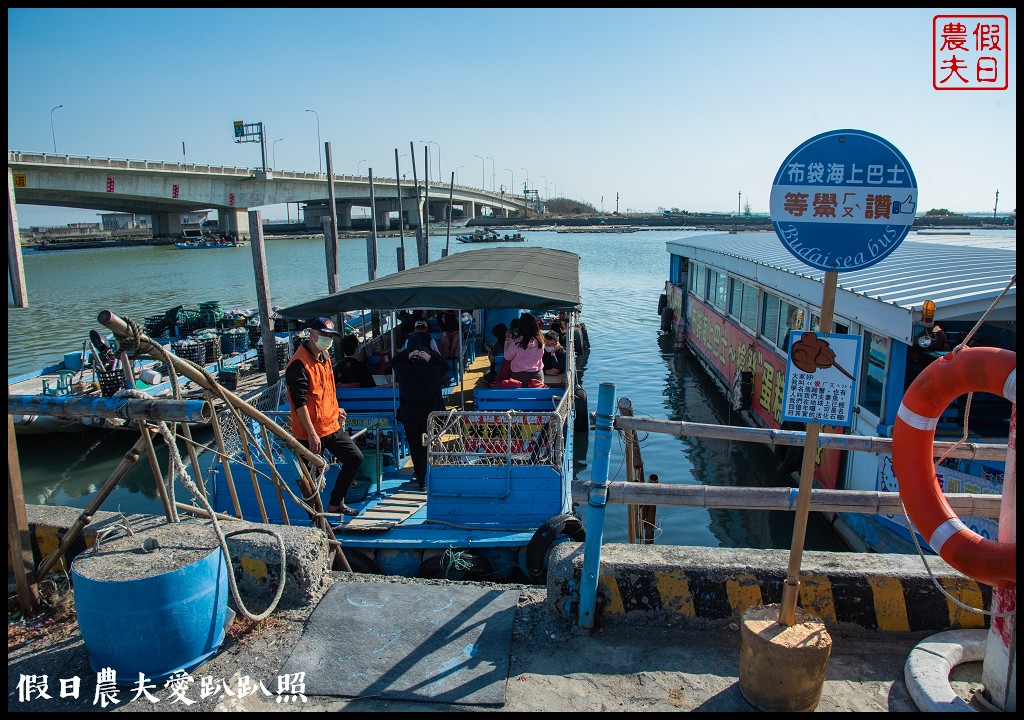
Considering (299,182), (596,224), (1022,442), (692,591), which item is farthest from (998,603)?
(596,224)

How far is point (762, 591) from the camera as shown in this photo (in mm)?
3887

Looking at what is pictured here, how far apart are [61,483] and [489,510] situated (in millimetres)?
10365

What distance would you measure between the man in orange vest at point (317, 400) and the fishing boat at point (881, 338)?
385 centimetres

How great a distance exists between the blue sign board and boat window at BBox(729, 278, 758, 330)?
1027 centimetres

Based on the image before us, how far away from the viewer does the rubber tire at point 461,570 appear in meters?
6.62

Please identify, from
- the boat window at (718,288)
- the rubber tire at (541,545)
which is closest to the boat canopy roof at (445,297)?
the rubber tire at (541,545)

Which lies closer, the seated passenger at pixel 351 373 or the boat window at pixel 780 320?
the seated passenger at pixel 351 373

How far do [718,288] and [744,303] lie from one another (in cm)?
296

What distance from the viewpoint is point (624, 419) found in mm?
4004

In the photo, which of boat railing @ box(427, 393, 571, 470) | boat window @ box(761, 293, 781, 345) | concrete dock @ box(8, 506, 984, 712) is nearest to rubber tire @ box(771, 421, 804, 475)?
boat window @ box(761, 293, 781, 345)

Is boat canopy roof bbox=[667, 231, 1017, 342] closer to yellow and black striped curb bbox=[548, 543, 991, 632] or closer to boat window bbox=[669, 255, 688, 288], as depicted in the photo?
yellow and black striped curb bbox=[548, 543, 991, 632]

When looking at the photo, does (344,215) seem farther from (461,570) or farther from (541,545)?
(541,545)

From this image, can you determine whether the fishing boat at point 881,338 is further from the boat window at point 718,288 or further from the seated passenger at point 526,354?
the seated passenger at point 526,354

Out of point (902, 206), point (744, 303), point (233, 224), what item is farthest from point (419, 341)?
point (233, 224)
